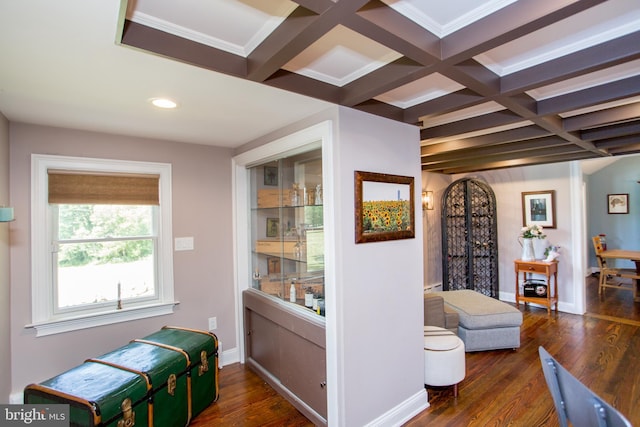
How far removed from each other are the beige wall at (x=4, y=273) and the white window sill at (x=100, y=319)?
0.65 feet

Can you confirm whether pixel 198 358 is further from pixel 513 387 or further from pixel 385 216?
pixel 513 387

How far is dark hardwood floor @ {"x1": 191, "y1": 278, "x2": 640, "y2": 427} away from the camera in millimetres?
2402

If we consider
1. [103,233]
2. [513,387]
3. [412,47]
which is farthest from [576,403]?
[103,233]

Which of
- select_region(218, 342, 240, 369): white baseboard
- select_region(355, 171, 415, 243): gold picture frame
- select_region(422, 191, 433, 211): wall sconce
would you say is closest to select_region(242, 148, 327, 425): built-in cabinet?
select_region(218, 342, 240, 369): white baseboard

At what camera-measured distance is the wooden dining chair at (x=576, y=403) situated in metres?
1.09

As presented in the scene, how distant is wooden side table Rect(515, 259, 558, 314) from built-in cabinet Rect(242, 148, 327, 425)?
3.86m

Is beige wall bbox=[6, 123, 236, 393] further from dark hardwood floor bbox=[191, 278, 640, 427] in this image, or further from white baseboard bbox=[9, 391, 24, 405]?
dark hardwood floor bbox=[191, 278, 640, 427]

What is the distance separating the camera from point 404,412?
2.39 meters

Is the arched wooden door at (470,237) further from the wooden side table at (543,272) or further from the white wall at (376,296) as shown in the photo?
the white wall at (376,296)

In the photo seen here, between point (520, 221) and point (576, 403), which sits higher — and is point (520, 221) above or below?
above

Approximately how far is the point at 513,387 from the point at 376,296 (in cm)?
170

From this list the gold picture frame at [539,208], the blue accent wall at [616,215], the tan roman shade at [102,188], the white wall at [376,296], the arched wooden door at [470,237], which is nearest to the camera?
the white wall at [376,296]

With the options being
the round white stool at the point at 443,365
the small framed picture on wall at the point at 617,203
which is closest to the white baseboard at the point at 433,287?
the round white stool at the point at 443,365

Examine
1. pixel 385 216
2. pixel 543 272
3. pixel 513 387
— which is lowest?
pixel 513 387
